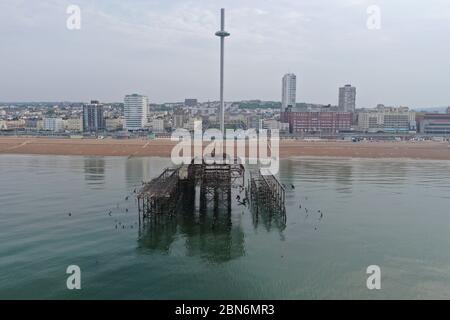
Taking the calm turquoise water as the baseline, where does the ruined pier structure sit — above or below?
above

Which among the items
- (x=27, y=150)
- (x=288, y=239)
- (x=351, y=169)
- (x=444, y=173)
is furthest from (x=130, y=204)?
(x=27, y=150)

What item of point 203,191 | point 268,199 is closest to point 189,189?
point 203,191

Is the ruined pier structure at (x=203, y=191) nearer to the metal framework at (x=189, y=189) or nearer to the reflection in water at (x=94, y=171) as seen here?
the metal framework at (x=189, y=189)

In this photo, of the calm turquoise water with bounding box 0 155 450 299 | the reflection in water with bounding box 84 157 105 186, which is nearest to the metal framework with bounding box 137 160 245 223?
the calm turquoise water with bounding box 0 155 450 299

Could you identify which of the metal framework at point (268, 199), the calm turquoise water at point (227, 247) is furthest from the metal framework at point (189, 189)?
the metal framework at point (268, 199)

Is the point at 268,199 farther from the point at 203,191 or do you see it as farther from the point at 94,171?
the point at 94,171

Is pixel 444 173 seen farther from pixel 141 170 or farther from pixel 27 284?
pixel 27 284

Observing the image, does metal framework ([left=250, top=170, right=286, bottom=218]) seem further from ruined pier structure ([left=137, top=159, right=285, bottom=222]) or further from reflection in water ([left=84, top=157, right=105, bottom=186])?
reflection in water ([left=84, top=157, right=105, bottom=186])
